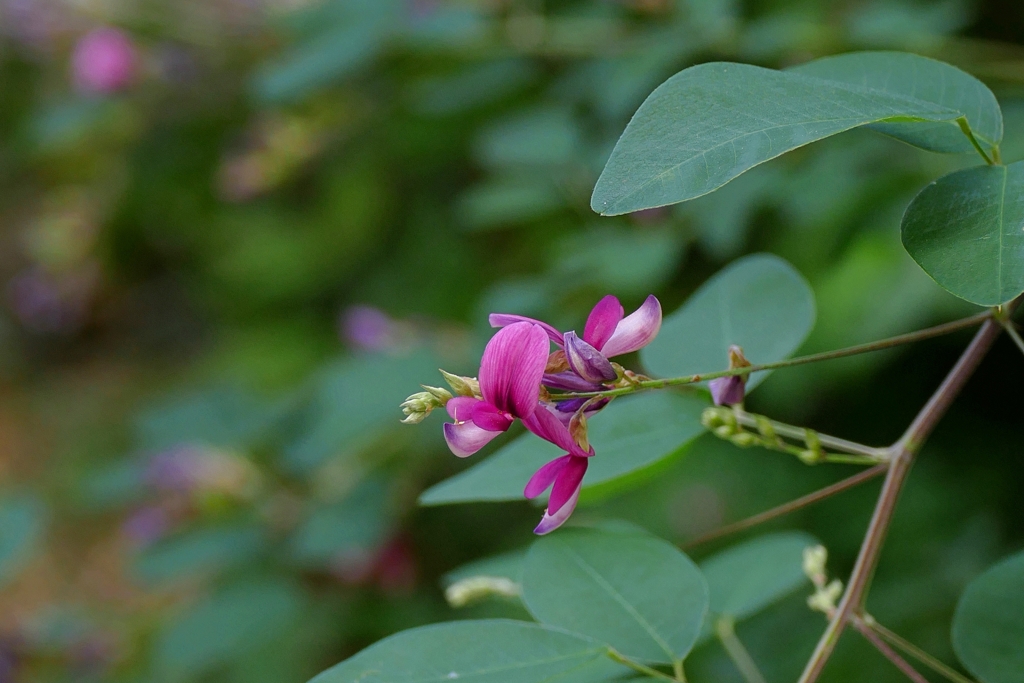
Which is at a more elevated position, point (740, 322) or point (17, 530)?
point (740, 322)

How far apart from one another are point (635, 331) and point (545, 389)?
2.5 inches

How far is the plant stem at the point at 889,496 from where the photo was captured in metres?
0.49

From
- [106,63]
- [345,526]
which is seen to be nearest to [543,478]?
[345,526]

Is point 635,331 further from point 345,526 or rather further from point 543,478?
point 345,526

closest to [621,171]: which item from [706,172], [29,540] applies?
[706,172]

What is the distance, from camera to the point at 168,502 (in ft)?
5.47

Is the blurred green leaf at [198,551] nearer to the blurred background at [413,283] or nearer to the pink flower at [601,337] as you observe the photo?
the blurred background at [413,283]

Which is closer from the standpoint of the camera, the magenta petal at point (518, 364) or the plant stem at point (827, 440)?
the magenta petal at point (518, 364)

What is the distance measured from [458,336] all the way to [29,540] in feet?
2.67

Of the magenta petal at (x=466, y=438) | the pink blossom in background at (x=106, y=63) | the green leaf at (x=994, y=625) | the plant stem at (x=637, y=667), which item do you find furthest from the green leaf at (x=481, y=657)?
the pink blossom in background at (x=106, y=63)

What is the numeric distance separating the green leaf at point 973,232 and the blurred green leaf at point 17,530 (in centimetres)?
146

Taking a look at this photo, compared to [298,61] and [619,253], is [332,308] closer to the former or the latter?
[298,61]

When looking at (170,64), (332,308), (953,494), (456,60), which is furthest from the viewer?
(332,308)

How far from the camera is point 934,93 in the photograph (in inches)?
19.4
